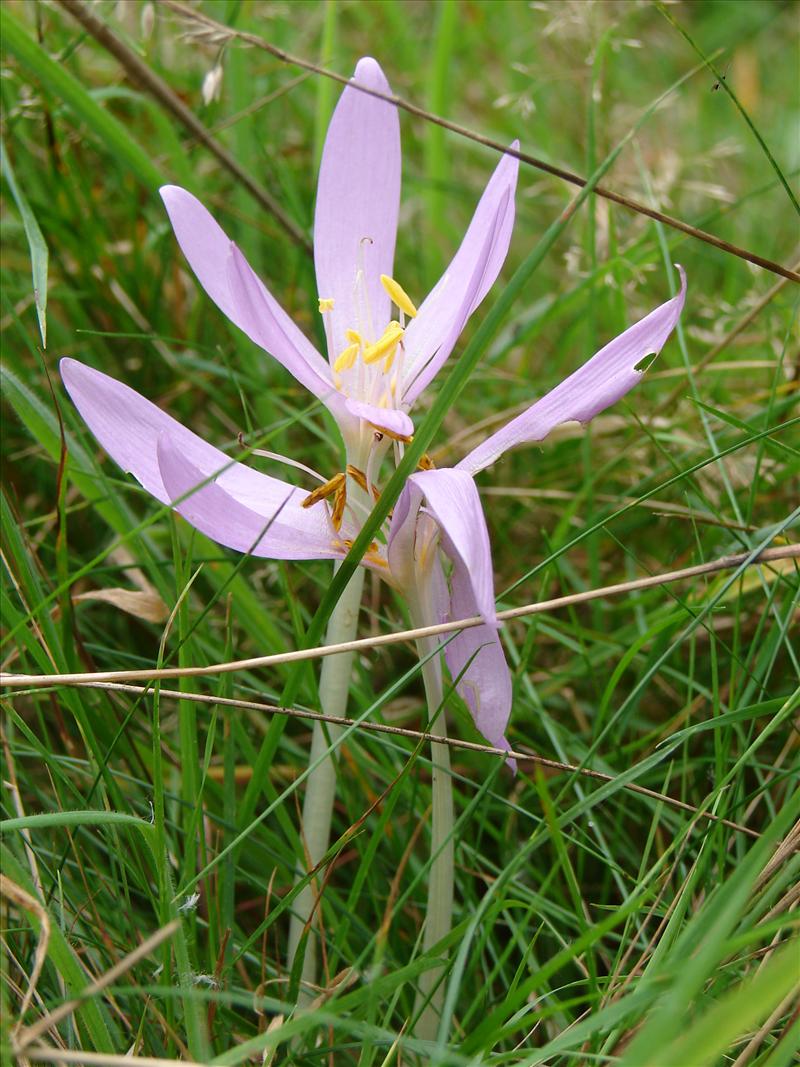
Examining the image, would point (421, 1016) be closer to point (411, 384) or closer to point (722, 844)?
point (722, 844)

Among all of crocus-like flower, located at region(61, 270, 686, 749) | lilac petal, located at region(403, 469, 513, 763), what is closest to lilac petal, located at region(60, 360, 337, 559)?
crocus-like flower, located at region(61, 270, 686, 749)

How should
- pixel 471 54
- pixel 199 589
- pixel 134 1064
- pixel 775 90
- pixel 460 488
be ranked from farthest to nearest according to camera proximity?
pixel 775 90 → pixel 471 54 → pixel 199 589 → pixel 460 488 → pixel 134 1064

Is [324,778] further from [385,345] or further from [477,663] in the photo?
[385,345]

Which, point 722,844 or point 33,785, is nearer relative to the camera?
point 722,844

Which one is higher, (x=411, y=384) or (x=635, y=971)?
(x=411, y=384)

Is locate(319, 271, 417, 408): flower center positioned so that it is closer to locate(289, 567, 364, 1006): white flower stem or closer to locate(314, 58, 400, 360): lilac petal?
locate(314, 58, 400, 360): lilac petal

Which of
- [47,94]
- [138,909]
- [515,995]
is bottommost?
[138,909]

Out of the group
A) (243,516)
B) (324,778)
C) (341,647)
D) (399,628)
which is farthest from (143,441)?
(399,628)

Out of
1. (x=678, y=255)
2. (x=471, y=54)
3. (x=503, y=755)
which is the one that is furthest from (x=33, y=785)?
(x=471, y=54)
